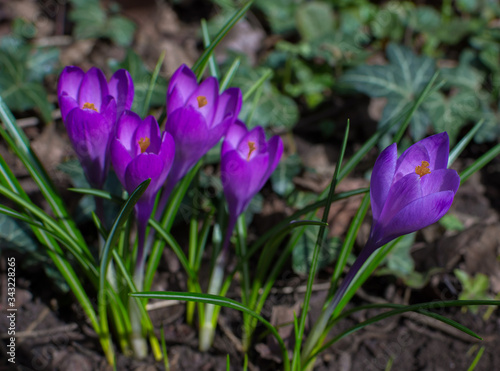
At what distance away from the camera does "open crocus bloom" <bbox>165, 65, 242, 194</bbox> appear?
3.69 feet

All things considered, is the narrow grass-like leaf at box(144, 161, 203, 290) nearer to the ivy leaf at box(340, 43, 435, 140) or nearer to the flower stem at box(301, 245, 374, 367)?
the flower stem at box(301, 245, 374, 367)

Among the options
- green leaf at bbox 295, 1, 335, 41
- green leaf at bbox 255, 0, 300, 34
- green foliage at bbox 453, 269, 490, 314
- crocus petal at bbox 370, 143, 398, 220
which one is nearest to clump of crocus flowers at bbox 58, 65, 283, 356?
crocus petal at bbox 370, 143, 398, 220

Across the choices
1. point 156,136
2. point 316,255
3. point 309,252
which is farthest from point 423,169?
point 309,252

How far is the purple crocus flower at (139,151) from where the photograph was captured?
104 centimetres

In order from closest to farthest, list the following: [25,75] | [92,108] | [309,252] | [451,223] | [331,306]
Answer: [92,108], [331,306], [309,252], [451,223], [25,75]

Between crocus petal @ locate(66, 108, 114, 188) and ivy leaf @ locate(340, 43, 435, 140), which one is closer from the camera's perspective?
crocus petal @ locate(66, 108, 114, 188)

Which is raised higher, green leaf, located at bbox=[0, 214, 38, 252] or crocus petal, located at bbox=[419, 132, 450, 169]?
crocus petal, located at bbox=[419, 132, 450, 169]

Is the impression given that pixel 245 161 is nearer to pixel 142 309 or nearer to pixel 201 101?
pixel 201 101

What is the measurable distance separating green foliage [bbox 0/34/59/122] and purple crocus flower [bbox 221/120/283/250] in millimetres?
1326

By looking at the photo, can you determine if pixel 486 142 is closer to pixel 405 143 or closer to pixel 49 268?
pixel 405 143

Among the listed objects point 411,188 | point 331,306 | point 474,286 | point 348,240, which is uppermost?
point 411,188

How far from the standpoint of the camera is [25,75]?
7.42ft

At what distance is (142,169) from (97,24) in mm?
2136

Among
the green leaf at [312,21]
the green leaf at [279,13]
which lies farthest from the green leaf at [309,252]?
the green leaf at [279,13]
